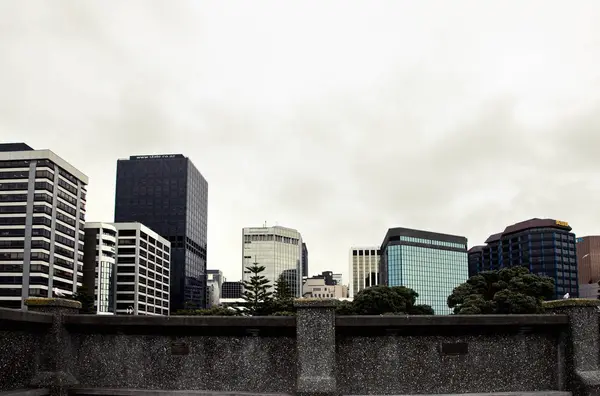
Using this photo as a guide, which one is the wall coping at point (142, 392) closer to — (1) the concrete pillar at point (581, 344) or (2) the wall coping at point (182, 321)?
(2) the wall coping at point (182, 321)

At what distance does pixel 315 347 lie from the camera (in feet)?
35.4

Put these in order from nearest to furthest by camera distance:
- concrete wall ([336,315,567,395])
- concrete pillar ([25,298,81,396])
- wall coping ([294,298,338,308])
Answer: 1. wall coping ([294,298,338,308])
2. concrete wall ([336,315,567,395])
3. concrete pillar ([25,298,81,396])

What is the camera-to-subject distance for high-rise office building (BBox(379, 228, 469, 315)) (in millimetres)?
176125

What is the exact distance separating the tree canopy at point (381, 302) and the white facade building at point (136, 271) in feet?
236

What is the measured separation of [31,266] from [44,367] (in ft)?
321

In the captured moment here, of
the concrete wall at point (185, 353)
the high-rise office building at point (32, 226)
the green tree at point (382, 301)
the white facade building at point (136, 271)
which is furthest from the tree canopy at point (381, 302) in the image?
the white facade building at point (136, 271)

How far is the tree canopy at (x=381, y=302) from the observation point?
74125 mm

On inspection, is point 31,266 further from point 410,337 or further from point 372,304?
point 410,337

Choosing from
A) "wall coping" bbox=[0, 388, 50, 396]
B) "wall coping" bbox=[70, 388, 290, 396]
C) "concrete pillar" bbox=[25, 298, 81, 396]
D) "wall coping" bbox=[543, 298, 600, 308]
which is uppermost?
"wall coping" bbox=[543, 298, 600, 308]

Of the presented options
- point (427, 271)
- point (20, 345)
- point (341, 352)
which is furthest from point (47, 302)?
point (427, 271)

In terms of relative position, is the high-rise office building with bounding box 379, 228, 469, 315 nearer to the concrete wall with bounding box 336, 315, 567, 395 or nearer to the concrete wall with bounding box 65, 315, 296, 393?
the concrete wall with bounding box 336, 315, 567, 395

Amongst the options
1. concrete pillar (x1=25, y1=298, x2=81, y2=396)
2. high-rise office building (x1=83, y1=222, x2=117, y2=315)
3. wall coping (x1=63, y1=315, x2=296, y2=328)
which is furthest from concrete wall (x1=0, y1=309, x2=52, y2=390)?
high-rise office building (x1=83, y1=222, x2=117, y2=315)

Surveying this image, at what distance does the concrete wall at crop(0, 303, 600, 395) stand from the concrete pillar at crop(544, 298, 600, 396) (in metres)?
0.02

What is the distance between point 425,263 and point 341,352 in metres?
175
